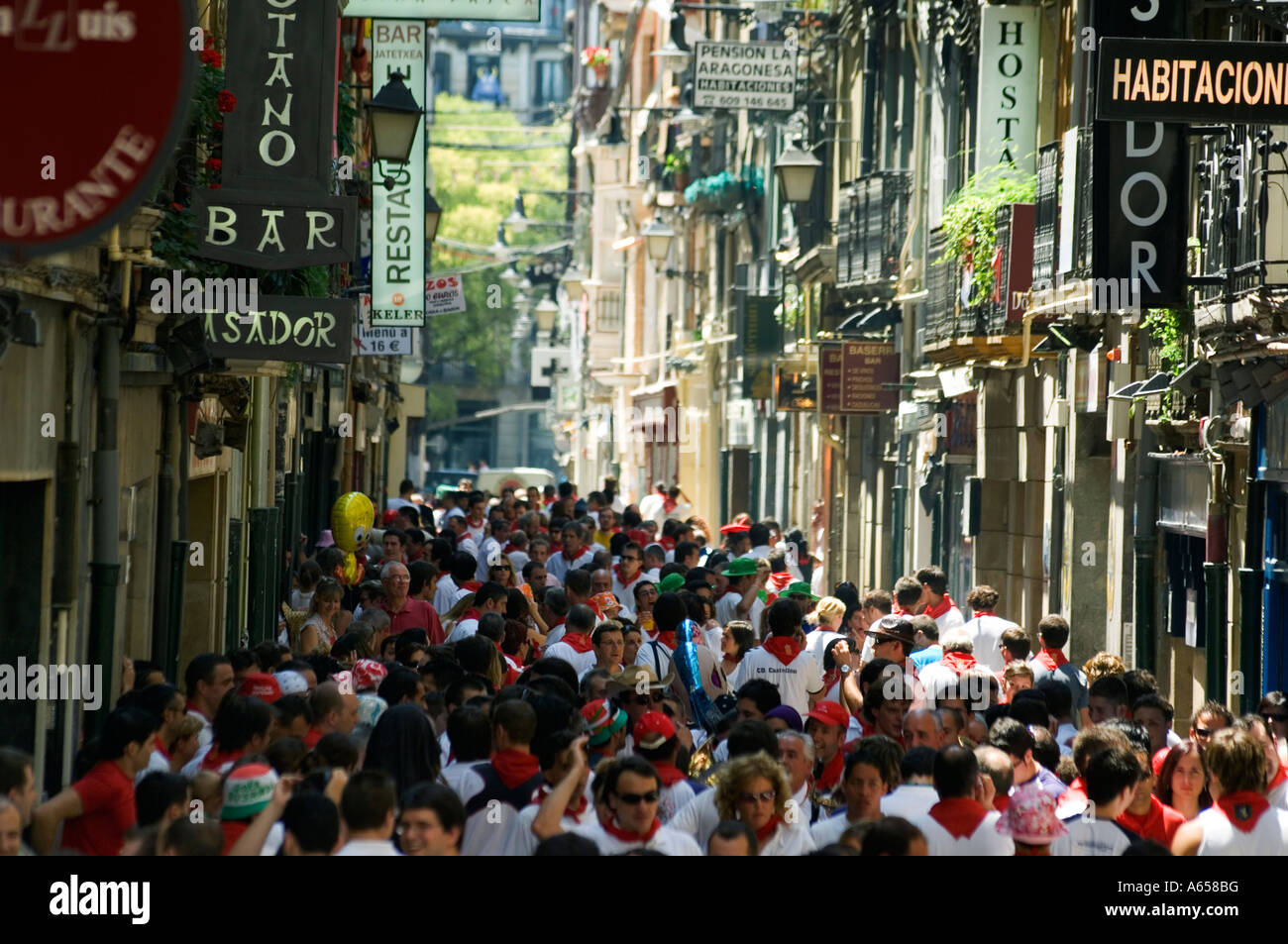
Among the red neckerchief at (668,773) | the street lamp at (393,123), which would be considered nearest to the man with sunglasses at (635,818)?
the red neckerchief at (668,773)

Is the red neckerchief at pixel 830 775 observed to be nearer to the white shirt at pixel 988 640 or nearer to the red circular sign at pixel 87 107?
the white shirt at pixel 988 640

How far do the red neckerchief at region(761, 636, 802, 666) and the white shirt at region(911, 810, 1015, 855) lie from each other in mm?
4115

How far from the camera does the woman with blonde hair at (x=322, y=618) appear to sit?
1326 centimetres

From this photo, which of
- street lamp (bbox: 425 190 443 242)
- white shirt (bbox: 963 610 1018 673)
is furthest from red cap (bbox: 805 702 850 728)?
street lamp (bbox: 425 190 443 242)

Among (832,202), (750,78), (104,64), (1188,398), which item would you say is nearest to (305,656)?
(104,64)

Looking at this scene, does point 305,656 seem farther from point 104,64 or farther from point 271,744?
point 104,64

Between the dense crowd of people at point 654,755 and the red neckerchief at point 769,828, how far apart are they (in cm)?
2

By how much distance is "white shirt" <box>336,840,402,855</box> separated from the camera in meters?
6.59

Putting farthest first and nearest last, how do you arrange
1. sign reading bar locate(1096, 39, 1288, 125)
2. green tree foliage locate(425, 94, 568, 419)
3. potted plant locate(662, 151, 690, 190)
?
green tree foliage locate(425, 94, 568, 419) < potted plant locate(662, 151, 690, 190) < sign reading bar locate(1096, 39, 1288, 125)

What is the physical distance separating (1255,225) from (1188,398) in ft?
8.82

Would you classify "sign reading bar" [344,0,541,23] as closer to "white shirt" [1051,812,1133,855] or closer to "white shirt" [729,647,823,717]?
"white shirt" [729,647,823,717]

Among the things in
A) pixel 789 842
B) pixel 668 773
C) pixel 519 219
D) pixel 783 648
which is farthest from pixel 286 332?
pixel 519 219

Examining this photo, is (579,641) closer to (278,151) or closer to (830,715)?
(830,715)

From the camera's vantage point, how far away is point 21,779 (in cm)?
683
